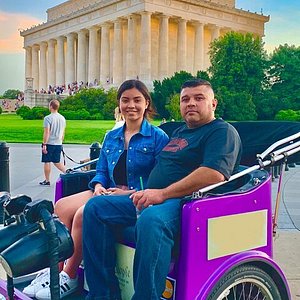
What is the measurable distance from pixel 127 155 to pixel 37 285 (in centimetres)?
120

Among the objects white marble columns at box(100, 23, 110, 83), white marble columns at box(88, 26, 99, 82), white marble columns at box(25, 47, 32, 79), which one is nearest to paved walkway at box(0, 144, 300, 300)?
white marble columns at box(100, 23, 110, 83)

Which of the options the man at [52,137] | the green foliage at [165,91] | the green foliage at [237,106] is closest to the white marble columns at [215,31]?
the green foliage at [165,91]

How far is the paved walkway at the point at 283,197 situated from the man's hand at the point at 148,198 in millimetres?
1808

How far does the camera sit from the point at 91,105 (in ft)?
160

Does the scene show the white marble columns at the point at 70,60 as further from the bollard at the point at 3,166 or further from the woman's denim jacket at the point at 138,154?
the woman's denim jacket at the point at 138,154

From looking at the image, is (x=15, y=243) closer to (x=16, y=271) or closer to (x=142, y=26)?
(x=16, y=271)

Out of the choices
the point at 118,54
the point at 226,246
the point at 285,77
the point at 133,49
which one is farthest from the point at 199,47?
the point at 226,246

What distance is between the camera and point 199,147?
3.21 meters

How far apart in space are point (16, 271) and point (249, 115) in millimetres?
45708

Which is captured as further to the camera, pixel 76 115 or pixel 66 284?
pixel 76 115

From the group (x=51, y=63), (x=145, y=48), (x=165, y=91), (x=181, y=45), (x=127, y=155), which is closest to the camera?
(x=127, y=155)

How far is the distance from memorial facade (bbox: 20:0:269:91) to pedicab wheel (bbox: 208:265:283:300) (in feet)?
204

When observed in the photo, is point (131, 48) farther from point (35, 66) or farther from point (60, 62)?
point (35, 66)

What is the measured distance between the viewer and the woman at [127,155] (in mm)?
3727
